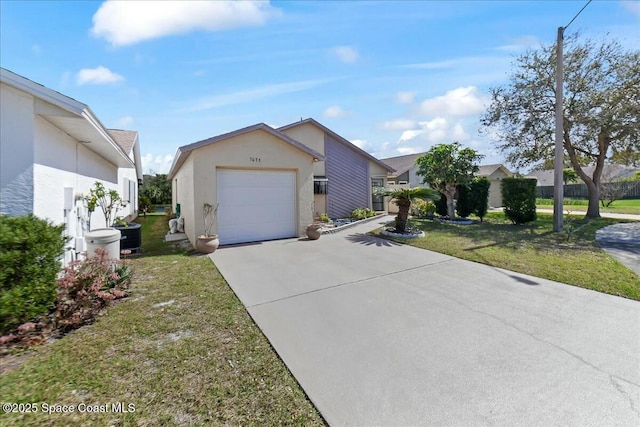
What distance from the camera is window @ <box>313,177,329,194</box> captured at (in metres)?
15.8

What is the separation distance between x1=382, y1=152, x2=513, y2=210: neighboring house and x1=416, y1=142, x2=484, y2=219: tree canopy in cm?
928

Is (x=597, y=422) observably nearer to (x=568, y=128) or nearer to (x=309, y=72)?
(x=309, y=72)

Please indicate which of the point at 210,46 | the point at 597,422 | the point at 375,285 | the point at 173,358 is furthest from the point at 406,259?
the point at 210,46

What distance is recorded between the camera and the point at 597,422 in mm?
2279

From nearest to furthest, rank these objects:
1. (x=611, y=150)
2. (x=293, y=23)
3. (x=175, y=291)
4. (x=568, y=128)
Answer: (x=175, y=291) → (x=293, y=23) → (x=568, y=128) → (x=611, y=150)

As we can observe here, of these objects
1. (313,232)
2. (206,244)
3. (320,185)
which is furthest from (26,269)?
(320,185)

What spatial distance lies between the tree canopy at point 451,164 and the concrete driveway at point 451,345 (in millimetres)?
8269

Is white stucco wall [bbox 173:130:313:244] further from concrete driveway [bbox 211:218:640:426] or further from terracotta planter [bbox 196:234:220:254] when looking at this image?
concrete driveway [bbox 211:218:640:426]

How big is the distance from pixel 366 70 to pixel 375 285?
952 centimetres

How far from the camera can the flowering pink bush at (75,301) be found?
137 inches

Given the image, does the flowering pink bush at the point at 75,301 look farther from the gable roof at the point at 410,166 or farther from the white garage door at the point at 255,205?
the gable roof at the point at 410,166

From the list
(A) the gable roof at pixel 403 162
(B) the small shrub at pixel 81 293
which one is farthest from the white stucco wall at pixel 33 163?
(A) the gable roof at pixel 403 162

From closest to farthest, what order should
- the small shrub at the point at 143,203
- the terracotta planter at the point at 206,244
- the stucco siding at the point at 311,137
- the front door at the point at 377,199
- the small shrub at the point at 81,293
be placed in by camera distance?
the small shrub at the point at 81,293, the terracotta planter at the point at 206,244, the stucco siding at the point at 311,137, the front door at the point at 377,199, the small shrub at the point at 143,203

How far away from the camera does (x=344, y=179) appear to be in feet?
56.1
